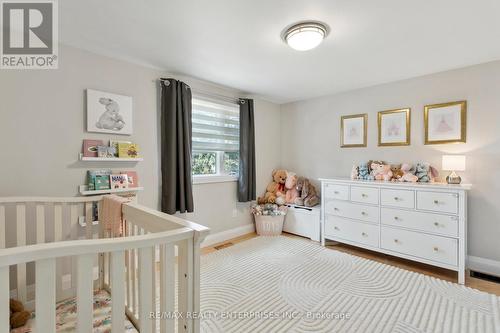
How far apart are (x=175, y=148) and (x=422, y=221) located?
107 inches

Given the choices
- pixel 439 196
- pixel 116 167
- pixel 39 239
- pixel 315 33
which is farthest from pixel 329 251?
pixel 39 239

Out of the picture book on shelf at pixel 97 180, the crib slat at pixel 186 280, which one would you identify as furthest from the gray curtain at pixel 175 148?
the crib slat at pixel 186 280

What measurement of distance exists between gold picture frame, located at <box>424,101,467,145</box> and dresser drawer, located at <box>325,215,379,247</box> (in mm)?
1227

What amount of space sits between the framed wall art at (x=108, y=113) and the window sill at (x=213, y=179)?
0.98 metres

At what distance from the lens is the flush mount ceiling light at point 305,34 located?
177cm

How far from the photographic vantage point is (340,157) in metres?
3.55

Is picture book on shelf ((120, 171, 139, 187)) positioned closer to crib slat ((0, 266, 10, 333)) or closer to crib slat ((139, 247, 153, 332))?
crib slat ((139, 247, 153, 332))

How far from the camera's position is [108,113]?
7.46ft

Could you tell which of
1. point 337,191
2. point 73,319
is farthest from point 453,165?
point 73,319

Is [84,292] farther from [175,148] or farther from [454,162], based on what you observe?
[454,162]

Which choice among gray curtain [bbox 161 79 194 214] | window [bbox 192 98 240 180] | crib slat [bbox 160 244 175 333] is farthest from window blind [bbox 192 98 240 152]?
crib slat [bbox 160 244 175 333]

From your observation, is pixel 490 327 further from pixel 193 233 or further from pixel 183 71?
pixel 183 71

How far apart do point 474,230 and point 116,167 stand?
12.3 feet

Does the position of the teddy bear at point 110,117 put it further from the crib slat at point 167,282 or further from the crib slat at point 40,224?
the crib slat at point 167,282
